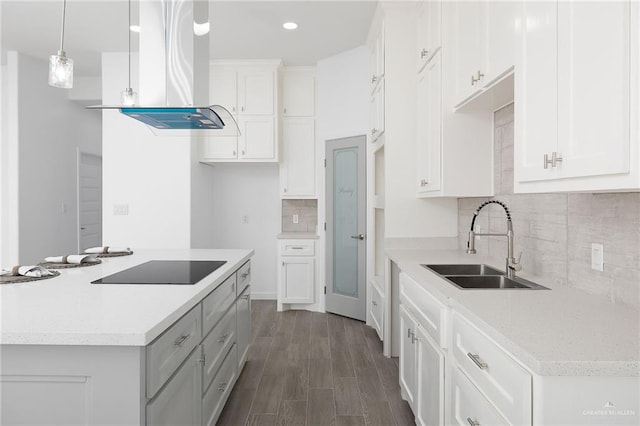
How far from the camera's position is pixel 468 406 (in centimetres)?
152

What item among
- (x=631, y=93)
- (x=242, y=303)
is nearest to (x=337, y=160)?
(x=242, y=303)

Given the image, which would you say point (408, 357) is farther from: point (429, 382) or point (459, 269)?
point (459, 269)

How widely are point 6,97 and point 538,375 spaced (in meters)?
6.08

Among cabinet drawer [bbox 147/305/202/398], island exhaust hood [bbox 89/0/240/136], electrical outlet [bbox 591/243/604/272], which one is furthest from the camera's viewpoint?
island exhaust hood [bbox 89/0/240/136]

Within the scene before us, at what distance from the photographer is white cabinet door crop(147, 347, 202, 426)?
4.69 feet

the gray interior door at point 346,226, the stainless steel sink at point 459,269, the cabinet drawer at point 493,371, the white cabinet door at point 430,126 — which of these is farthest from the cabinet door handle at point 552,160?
the gray interior door at point 346,226

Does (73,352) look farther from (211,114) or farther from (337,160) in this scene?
(337,160)

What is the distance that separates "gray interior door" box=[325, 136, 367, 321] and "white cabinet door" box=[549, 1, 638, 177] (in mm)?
3047

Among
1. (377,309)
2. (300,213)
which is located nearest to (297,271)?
(300,213)

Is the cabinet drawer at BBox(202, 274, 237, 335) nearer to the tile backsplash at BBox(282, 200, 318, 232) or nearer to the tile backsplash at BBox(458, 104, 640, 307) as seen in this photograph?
the tile backsplash at BBox(458, 104, 640, 307)

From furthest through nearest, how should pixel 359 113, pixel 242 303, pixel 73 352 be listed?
pixel 359 113, pixel 242 303, pixel 73 352

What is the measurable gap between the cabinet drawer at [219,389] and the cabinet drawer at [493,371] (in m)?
1.24

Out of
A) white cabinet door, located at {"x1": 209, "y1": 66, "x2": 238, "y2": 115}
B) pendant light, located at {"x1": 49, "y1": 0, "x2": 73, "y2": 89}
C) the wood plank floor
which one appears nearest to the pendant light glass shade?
pendant light, located at {"x1": 49, "y1": 0, "x2": 73, "y2": 89}

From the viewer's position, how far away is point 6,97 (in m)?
5.00
